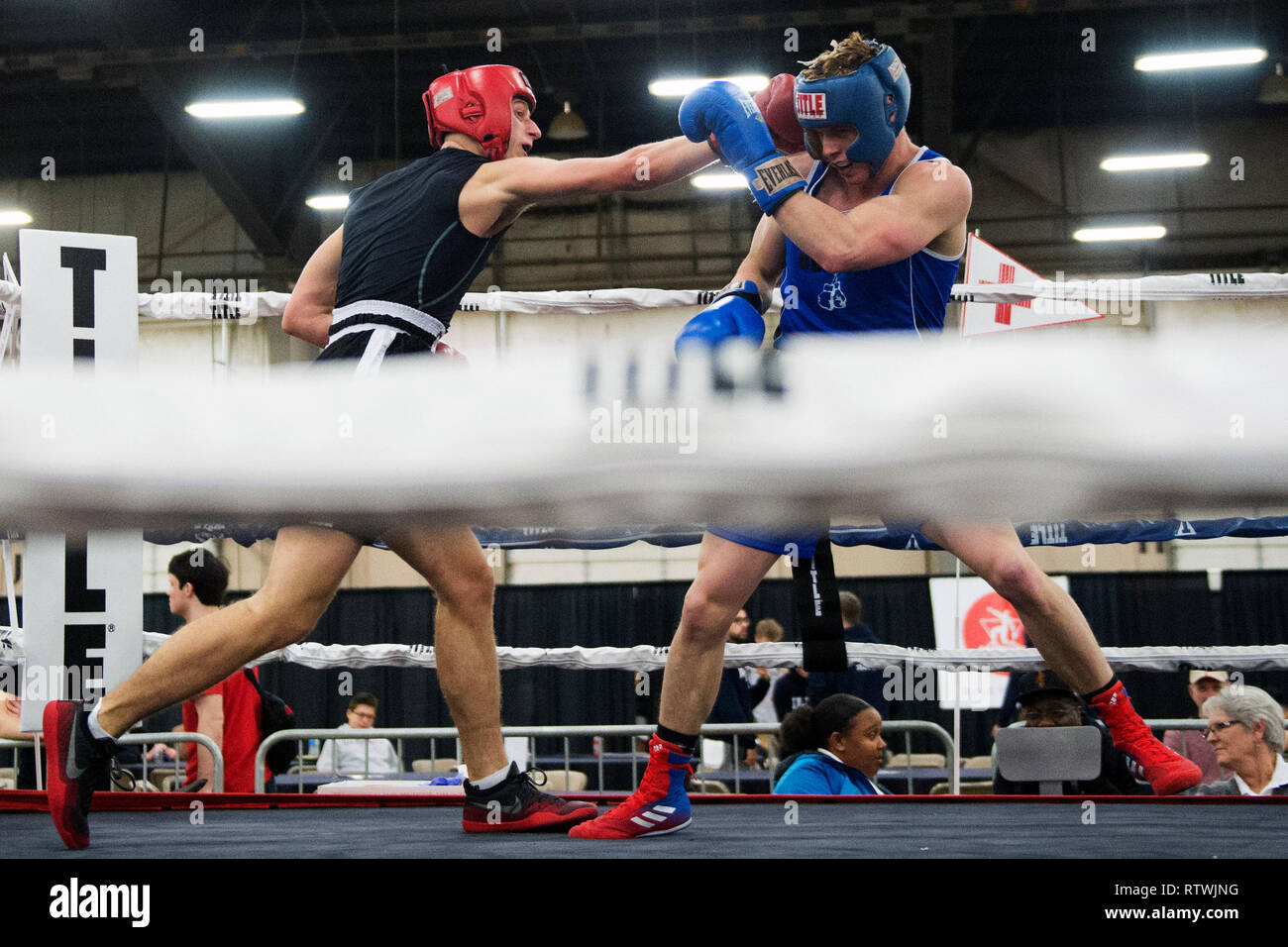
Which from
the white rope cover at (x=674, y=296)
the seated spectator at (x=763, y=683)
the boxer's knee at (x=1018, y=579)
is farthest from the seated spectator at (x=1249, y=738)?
the seated spectator at (x=763, y=683)

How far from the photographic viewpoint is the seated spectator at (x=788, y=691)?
5.63 metres

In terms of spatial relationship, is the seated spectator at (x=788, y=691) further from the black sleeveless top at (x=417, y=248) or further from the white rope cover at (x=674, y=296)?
the black sleeveless top at (x=417, y=248)

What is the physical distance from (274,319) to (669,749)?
1055cm

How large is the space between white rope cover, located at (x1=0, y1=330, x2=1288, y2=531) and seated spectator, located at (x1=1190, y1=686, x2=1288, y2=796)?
8.88ft

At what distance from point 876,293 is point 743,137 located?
39 cm

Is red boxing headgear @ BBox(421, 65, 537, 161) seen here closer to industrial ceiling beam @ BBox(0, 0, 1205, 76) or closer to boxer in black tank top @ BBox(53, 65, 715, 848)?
boxer in black tank top @ BBox(53, 65, 715, 848)

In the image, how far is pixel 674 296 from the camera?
3.29 metres

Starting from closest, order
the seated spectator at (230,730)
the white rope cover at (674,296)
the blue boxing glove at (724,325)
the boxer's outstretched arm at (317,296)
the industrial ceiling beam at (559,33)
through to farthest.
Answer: the blue boxing glove at (724,325) < the boxer's outstretched arm at (317,296) < the white rope cover at (674,296) < the seated spectator at (230,730) < the industrial ceiling beam at (559,33)

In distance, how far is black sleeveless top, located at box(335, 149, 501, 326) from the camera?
1760mm

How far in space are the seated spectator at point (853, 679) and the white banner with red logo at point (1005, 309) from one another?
129cm

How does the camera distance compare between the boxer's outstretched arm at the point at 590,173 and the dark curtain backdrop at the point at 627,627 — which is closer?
the boxer's outstretched arm at the point at 590,173

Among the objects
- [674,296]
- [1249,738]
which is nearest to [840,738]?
[1249,738]

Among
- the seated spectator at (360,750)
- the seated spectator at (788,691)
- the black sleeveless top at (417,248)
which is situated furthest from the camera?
the seated spectator at (360,750)
